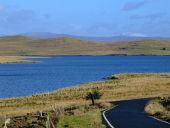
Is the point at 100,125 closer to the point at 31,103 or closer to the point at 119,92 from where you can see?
the point at 31,103

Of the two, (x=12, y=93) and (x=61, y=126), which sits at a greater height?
(x=61, y=126)

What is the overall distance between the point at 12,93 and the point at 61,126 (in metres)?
59.5

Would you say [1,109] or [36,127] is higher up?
[36,127]

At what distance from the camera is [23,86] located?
10194 cm

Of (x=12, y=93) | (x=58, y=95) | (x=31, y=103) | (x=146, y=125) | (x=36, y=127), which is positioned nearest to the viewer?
(x=36, y=127)

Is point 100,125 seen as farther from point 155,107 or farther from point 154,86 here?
point 154,86

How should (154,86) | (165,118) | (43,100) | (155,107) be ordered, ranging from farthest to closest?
(154,86) → (43,100) → (155,107) → (165,118)

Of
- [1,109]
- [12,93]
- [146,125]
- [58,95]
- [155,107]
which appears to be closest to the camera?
[146,125]

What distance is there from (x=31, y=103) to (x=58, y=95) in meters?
10.00

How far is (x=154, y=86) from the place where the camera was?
78.5 m

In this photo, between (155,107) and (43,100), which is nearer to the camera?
(155,107)

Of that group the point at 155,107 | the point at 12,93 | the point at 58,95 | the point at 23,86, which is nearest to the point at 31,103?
the point at 58,95

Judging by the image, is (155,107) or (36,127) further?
(155,107)

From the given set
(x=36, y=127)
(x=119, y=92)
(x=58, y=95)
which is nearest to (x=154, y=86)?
(x=119, y=92)
